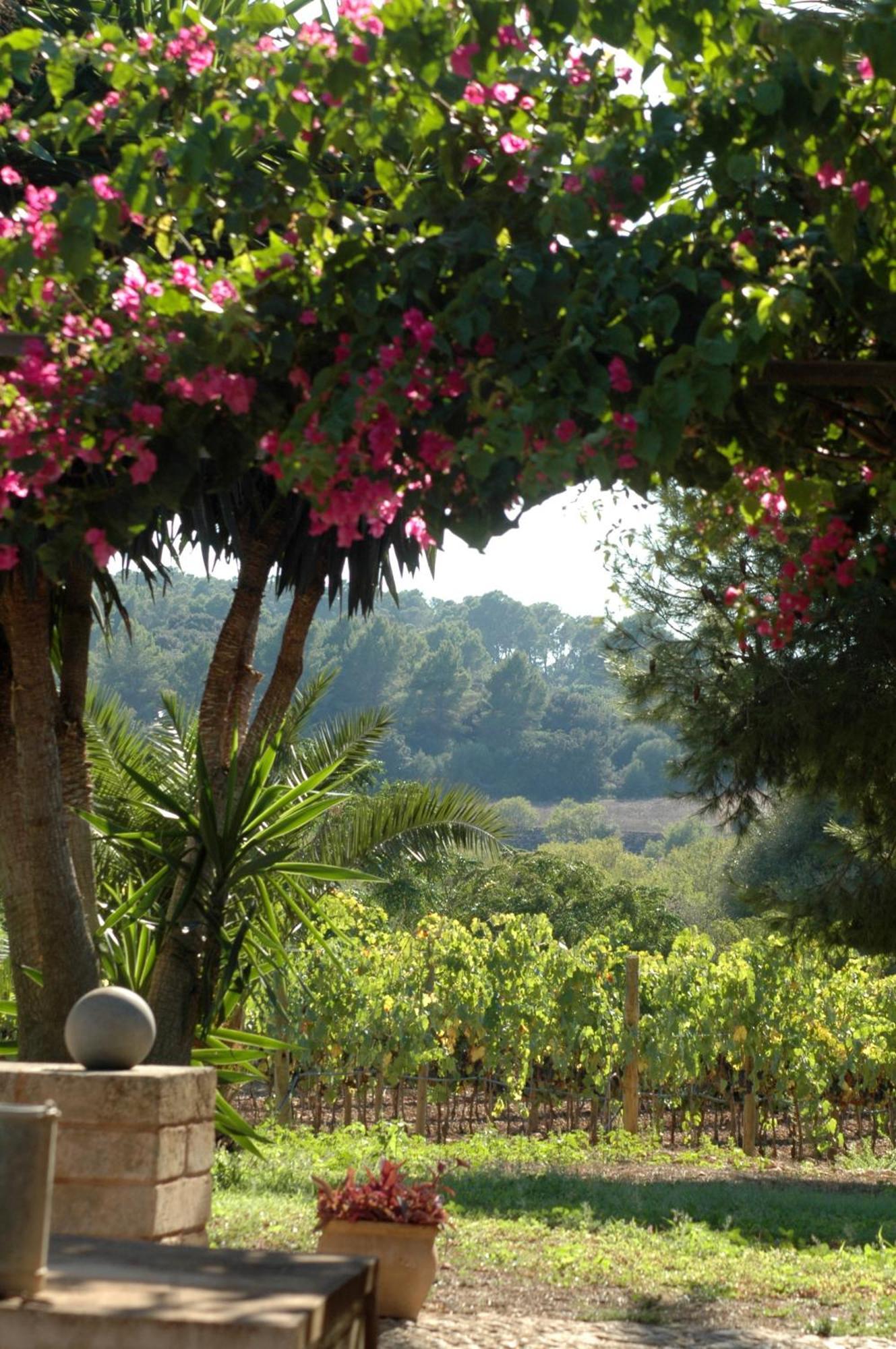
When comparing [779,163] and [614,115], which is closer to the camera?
[614,115]

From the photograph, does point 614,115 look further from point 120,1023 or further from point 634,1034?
point 634,1034

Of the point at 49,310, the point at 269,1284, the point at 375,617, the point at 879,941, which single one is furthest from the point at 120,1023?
the point at 375,617

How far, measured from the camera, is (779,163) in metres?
3.06

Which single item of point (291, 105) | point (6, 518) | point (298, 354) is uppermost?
point (291, 105)

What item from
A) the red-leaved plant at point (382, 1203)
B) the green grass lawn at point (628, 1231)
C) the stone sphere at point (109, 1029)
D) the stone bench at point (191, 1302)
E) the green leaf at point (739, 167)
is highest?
the green leaf at point (739, 167)

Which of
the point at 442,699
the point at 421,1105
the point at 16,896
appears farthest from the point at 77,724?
the point at 442,699

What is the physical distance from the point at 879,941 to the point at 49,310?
735 centimetres

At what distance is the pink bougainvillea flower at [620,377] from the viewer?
266 cm

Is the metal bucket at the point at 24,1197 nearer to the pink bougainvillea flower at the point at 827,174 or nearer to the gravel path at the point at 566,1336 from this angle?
the gravel path at the point at 566,1336

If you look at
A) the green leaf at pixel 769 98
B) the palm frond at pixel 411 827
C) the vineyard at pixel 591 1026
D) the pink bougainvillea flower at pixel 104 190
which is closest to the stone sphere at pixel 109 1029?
the pink bougainvillea flower at pixel 104 190

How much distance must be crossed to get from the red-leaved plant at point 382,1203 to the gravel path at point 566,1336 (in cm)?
32

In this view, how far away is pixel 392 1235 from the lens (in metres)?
4.59

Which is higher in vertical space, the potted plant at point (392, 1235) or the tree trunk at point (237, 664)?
the tree trunk at point (237, 664)

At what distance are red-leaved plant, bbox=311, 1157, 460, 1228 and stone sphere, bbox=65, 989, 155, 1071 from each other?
0.73 m
